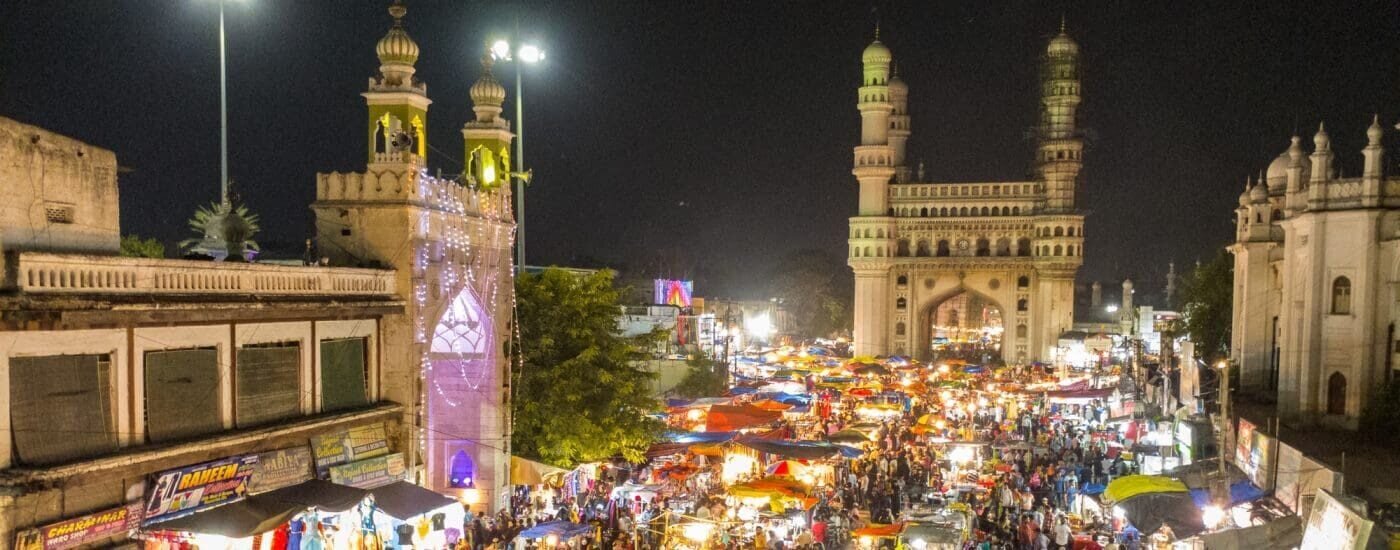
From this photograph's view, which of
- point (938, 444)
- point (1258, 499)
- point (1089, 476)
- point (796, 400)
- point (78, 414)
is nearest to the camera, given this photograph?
point (78, 414)

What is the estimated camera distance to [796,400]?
31219 millimetres

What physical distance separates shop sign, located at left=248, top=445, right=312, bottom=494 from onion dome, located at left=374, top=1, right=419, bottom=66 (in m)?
6.34

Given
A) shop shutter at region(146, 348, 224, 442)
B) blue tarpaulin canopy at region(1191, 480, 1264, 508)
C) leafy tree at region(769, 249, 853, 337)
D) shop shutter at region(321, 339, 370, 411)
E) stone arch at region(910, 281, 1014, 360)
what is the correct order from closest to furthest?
shop shutter at region(146, 348, 224, 442), shop shutter at region(321, 339, 370, 411), blue tarpaulin canopy at region(1191, 480, 1264, 508), stone arch at region(910, 281, 1014, 360), leafy tree at region(769, 249, 853, 337)

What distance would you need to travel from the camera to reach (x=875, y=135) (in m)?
63.2

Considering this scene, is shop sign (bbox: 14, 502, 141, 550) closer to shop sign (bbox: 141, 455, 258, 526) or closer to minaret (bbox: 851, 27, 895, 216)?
shop sign (bbox: 141, 455, 258, 526)

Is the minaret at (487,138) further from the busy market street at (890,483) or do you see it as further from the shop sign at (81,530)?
the shop sign at (81,530)

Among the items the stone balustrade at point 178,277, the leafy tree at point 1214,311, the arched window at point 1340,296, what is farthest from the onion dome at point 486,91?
the leafy tree at point 1214,311

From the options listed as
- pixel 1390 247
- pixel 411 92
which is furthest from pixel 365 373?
pixel 1390 247

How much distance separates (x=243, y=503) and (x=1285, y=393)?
24.6 metres

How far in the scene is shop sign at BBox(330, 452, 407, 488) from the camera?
14266 mm

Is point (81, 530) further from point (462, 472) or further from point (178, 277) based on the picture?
point (462, 472)

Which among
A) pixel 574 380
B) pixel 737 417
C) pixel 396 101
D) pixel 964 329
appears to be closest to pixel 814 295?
pixel 964 329

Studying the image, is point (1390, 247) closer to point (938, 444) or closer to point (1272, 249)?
point (1272, 249)

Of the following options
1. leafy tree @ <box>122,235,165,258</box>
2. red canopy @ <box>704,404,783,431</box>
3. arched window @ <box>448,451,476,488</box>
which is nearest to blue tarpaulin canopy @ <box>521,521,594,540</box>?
arched window @ <box>448,451,476,488</box>
